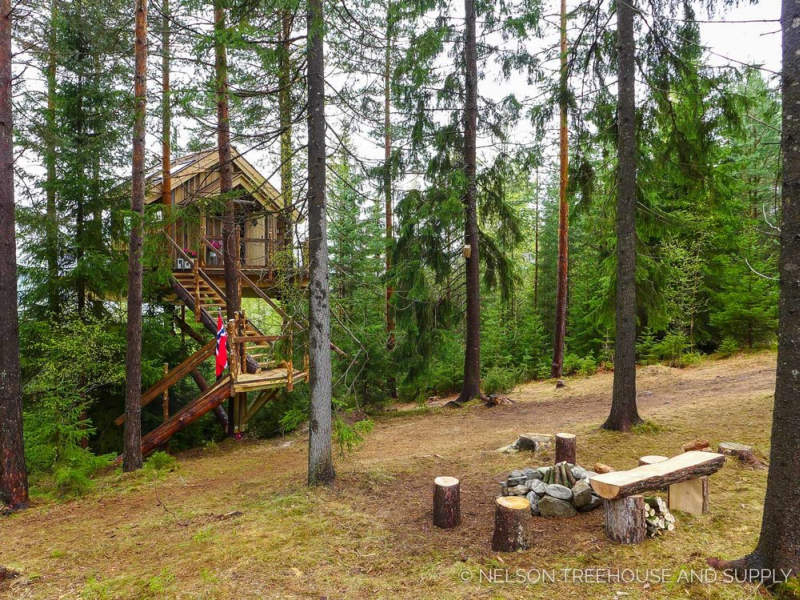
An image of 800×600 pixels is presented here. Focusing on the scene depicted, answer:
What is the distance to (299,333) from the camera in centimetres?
652

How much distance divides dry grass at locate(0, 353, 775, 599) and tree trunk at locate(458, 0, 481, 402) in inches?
119

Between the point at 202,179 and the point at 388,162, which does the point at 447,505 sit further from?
the point at 202,179

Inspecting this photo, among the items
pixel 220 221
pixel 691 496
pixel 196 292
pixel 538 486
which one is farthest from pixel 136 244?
pixel 691 496

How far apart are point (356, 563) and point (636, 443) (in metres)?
5.13

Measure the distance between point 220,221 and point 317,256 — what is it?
2.99 meters

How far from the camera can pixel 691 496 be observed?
4.79m

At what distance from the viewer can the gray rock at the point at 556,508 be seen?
4926mm

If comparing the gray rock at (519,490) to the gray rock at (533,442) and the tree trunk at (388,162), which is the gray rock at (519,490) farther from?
the tree trunk at (388,162)

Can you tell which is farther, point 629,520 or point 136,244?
point 136,244

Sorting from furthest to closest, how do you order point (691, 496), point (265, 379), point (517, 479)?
point (265, 379) < point (517, 479) < point (691, 496)

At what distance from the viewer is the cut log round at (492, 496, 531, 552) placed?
4.27m

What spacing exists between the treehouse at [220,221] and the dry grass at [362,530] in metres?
3.27

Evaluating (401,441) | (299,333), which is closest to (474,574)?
(299,333)

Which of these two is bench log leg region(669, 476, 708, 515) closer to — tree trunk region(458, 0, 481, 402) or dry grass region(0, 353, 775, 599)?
dry grass region(0, 353, 775, 599)
